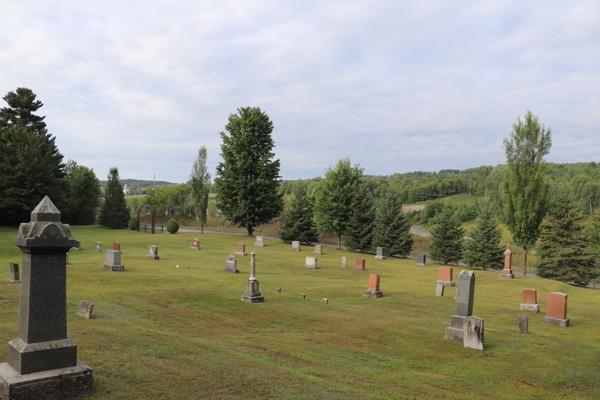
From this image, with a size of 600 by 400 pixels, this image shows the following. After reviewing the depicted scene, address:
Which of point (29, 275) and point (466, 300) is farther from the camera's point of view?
point (466, 300)

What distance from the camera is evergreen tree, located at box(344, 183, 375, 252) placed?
4147 centimetres

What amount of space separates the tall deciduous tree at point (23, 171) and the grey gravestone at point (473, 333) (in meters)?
49.9

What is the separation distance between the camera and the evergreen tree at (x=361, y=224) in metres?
41.5

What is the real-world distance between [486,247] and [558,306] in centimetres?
2467

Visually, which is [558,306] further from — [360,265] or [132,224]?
[132,224]

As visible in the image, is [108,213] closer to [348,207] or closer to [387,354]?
[348,207]

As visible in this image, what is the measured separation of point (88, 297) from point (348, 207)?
3175cm

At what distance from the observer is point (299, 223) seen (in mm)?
45094

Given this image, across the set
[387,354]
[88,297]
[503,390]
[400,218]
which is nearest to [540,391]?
[503,390]

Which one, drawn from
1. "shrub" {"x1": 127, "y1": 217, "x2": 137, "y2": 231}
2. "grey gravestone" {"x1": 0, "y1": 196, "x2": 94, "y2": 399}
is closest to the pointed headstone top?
"grey gravestone" {"x1": 0, "y1": 196, "x2": 94, "y2": 399}

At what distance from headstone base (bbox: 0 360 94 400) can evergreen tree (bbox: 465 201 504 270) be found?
1501 inches

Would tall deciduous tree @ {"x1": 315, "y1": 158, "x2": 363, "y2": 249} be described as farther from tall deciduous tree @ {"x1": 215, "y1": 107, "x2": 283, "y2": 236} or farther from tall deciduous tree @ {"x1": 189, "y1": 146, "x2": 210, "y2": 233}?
tall deciduous tree @ {"x1": 189, "y1": 146, "x2": 210, "y2": 233}

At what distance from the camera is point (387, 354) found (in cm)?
962

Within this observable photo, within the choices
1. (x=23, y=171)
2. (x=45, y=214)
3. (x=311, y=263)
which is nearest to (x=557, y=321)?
(x=45, y=214)
